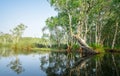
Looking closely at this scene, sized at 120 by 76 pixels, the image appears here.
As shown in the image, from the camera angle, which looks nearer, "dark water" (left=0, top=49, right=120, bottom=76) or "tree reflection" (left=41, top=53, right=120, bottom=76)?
"tree reflection" (left=41, top=53, right=120, bottom=76)

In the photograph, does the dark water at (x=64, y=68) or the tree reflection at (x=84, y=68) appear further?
the dark water at (x=64, y=68)

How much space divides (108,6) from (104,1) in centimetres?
245

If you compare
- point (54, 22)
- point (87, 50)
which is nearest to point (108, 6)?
point (87, 50)

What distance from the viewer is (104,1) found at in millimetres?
51688

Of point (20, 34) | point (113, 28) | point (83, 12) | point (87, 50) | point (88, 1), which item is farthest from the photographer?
point (20, 34)

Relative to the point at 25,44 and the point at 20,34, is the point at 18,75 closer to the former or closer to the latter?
the point at 25,44

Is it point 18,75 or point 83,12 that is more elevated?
point 83,12

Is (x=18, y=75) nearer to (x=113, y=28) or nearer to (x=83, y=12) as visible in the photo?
(x=83, y=12)

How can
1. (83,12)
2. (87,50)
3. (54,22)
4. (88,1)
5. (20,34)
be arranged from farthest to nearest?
1. (20,34)
2. (54,22)
3. (83,12)
4. (88,1)
5. (87,50)

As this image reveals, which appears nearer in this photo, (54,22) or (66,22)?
→ (66,22)

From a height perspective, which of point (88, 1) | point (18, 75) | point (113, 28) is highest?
point (88, 1)

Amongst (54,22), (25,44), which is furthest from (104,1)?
(25,44)

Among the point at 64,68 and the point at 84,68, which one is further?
the point at 64,68

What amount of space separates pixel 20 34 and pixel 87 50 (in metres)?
116
